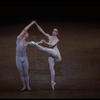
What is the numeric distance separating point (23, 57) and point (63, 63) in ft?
4.40

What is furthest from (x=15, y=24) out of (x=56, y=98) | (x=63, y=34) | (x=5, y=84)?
(x=56, y=98)

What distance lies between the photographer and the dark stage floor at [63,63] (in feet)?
26.7

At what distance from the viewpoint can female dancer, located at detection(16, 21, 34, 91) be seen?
7.57m

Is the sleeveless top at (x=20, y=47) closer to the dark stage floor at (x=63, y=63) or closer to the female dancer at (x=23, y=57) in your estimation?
the female dancer at (x=23, y=57)

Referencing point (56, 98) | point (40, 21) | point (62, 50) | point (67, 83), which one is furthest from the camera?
point (40, 21)

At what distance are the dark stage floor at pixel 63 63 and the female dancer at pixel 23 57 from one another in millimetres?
318

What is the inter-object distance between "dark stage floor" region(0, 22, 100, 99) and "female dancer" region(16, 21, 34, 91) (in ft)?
1.04

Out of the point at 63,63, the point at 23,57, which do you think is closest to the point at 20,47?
the point at 23,57

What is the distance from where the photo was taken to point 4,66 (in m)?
8.59

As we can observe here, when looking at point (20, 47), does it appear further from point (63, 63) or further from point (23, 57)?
point (63, 63)

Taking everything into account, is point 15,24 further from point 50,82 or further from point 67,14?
point 50,82

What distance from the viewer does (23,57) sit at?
7629 millimetres

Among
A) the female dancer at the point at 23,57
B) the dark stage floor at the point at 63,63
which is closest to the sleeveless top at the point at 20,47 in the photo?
the female dancer at the point at 23,57

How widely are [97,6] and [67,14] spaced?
3.09ft
